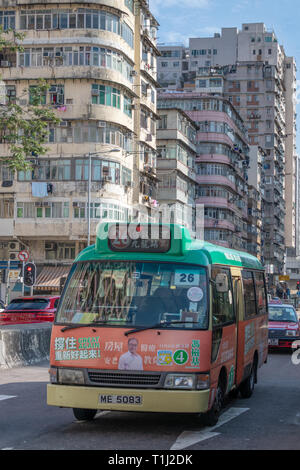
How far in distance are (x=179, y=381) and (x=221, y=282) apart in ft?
5.43

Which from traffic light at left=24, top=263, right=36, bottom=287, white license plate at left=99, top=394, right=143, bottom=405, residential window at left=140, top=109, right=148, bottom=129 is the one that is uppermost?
residential window at left=140, top=109, right=148, bottom=129

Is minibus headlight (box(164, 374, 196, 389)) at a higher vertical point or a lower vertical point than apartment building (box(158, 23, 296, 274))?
lower

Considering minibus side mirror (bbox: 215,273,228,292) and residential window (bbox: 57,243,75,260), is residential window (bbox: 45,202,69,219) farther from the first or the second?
minibus side mirror (bbox: 215,273,228,292)

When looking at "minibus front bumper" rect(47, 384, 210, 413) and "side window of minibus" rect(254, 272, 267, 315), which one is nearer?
"minibus front bumper" rect(47, 384, 210, 413)

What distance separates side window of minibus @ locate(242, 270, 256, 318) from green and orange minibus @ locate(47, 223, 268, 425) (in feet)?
8.18

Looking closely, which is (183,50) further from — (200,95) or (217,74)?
(200,95)

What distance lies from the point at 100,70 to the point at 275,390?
41584mm

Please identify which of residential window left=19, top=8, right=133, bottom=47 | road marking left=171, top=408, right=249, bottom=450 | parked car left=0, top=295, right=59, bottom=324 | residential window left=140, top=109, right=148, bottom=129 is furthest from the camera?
residential window left=140, top=109, right=148, bottom=129

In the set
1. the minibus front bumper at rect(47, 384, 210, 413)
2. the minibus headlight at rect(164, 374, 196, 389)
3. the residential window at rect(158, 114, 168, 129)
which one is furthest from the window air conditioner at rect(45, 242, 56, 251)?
the minibus headlight at rect(164, 374, 196, 389)

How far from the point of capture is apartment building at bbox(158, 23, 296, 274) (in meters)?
120

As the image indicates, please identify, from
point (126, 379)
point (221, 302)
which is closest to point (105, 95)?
point (221, 302)

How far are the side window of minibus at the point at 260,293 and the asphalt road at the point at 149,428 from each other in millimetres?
1851

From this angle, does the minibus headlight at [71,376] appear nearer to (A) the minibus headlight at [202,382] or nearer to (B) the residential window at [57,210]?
(A) the minibus headlight at [202,382]
